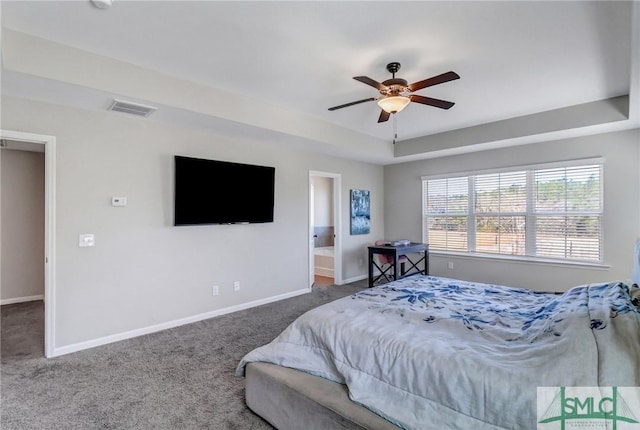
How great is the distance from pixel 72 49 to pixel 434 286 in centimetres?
371

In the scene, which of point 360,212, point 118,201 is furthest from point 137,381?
point 360,212

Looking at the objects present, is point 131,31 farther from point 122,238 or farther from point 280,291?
point 280,291

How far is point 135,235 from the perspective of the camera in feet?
11.5

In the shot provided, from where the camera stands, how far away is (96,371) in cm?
268

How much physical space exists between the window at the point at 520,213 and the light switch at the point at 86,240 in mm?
5248

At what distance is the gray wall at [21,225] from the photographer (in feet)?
15.8

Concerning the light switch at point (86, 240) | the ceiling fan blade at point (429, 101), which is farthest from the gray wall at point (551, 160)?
the light switch at point (86, 240)

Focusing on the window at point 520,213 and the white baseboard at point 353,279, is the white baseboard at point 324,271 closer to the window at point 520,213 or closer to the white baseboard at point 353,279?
the white baseboard at point 353,279

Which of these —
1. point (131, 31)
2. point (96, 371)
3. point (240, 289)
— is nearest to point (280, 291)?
point (240, 289)

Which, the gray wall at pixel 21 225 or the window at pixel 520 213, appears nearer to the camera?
the window at pixel 520 213

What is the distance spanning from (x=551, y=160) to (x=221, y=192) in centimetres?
478

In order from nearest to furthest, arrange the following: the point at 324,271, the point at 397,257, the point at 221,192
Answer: the point at 221,192, the point at 397,257, the point at 324,271

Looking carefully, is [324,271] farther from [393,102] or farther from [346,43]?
[346,43]

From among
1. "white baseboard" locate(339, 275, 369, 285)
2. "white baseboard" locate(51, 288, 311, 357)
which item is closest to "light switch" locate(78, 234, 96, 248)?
"white baseboard" locate(51, 288, 311, 357)
